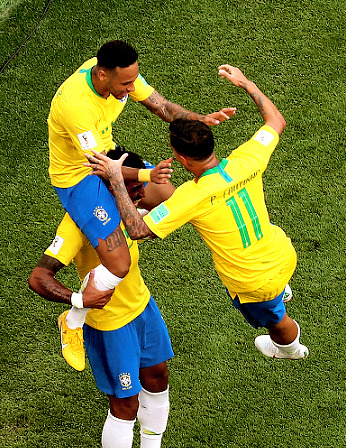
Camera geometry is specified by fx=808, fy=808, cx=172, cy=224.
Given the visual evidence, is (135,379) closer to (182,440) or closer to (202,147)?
(182,440)

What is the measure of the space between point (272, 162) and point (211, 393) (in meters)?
2.36

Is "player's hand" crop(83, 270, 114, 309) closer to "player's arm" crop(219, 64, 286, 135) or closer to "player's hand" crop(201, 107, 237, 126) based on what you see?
"player's hand" crop(201, 107, 237, 126)

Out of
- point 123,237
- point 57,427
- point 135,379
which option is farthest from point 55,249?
point 57,427

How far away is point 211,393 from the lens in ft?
21.3

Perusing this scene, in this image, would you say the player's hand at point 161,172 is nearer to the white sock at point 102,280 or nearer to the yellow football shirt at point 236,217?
the yellow football shirt at point 236,217

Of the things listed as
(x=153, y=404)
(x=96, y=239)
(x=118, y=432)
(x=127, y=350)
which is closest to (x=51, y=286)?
(x=96, y=239)

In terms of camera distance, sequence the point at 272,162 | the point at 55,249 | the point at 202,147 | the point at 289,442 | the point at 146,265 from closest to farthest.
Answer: the point at 202,147 → the point at 55,249 → the point at 289,442 → the point at 146,265 → the point at 272,162

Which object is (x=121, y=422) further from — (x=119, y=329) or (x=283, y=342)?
A: (x=283, y=342)

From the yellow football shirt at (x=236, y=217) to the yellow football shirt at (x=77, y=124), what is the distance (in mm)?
778

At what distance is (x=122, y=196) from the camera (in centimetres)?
500

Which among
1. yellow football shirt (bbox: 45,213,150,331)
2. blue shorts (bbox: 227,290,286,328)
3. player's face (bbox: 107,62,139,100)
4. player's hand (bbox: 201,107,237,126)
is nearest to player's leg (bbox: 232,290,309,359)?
blue shorts (bbox: 227,290,286,328)

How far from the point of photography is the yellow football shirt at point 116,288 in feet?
17.4

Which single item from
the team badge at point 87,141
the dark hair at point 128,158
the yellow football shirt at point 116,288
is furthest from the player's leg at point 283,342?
the team badge at point 87,141

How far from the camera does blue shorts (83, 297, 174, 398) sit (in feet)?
17.9
